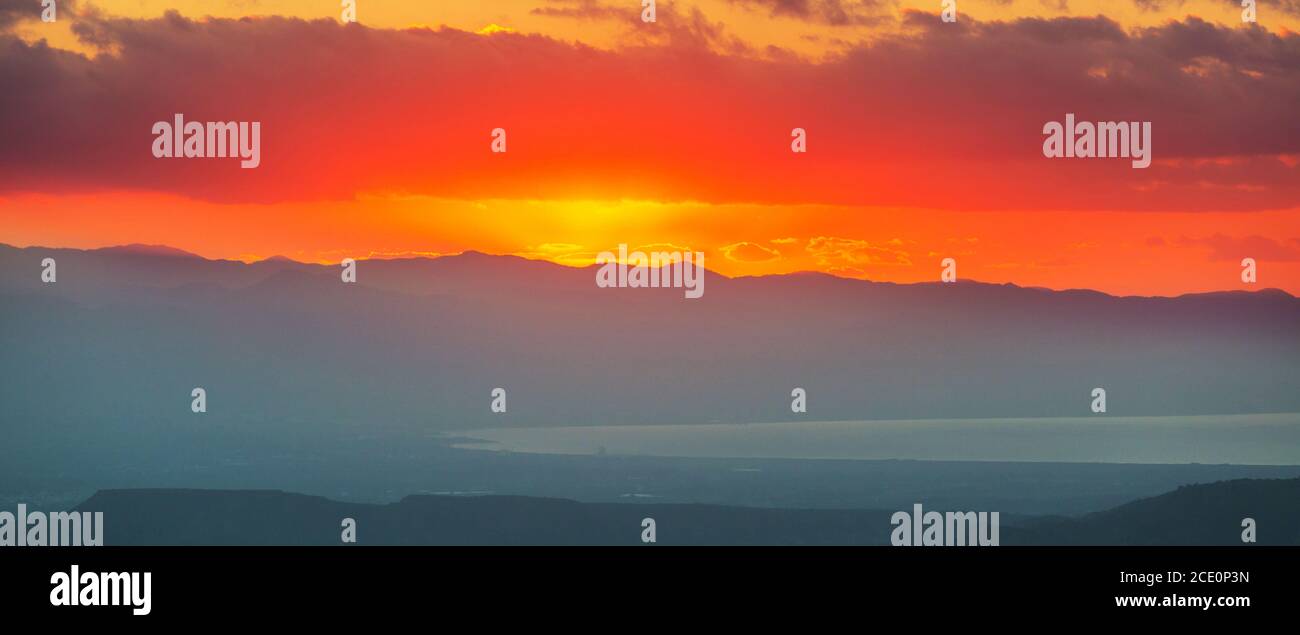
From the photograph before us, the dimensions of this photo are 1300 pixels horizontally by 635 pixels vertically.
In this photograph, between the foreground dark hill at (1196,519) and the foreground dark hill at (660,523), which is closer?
the foreground dark hill at (1196,519)

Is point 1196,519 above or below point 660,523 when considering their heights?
above

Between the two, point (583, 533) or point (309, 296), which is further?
point (309, 296)

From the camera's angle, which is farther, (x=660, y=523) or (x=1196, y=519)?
(x=660, y=523)

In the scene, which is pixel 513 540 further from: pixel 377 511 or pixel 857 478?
pixel 857 478

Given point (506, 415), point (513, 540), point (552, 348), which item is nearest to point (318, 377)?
point (506, 415)

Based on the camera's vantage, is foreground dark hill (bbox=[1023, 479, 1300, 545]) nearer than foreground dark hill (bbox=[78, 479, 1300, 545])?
Yes

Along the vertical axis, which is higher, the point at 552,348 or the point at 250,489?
the point at 552,348
